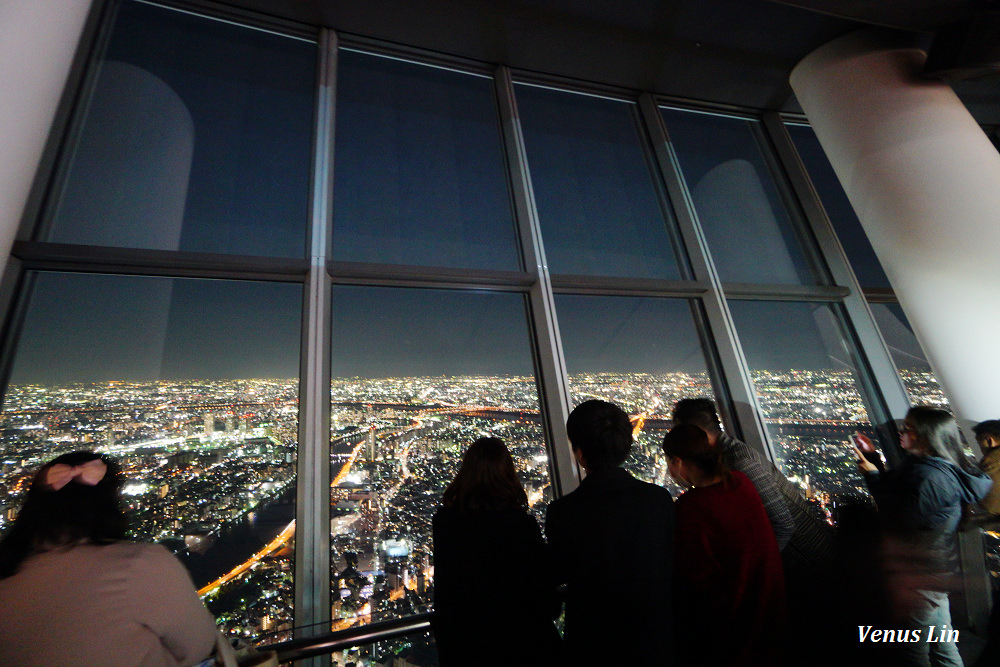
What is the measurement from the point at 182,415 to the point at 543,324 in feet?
5.95

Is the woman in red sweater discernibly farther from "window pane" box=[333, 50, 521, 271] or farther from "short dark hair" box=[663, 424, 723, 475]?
"window pane" box=[333, 50, 521, 271]

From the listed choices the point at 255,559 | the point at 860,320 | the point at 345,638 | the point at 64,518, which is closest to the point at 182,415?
the point at 255,559

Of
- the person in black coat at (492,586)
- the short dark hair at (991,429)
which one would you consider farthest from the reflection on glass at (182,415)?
the short dark hair at (991,429)

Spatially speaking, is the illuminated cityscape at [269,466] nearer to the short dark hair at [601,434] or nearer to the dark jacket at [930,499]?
the short dark hair at [601,434]

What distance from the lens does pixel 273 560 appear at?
1.58m

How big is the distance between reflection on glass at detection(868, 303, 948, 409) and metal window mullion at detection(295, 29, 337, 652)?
386 centimetres

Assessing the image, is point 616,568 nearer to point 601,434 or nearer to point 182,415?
point 601,434

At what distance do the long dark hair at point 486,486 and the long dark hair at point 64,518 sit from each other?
79cm

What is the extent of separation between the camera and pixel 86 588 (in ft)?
2.55

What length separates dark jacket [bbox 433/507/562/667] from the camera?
3.22ft

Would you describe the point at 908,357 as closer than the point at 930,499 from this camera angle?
No

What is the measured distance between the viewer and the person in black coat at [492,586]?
0.98 metres

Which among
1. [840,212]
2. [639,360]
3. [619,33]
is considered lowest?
[639,360]

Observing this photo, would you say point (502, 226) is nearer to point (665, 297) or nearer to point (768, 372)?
point (665, 297)
